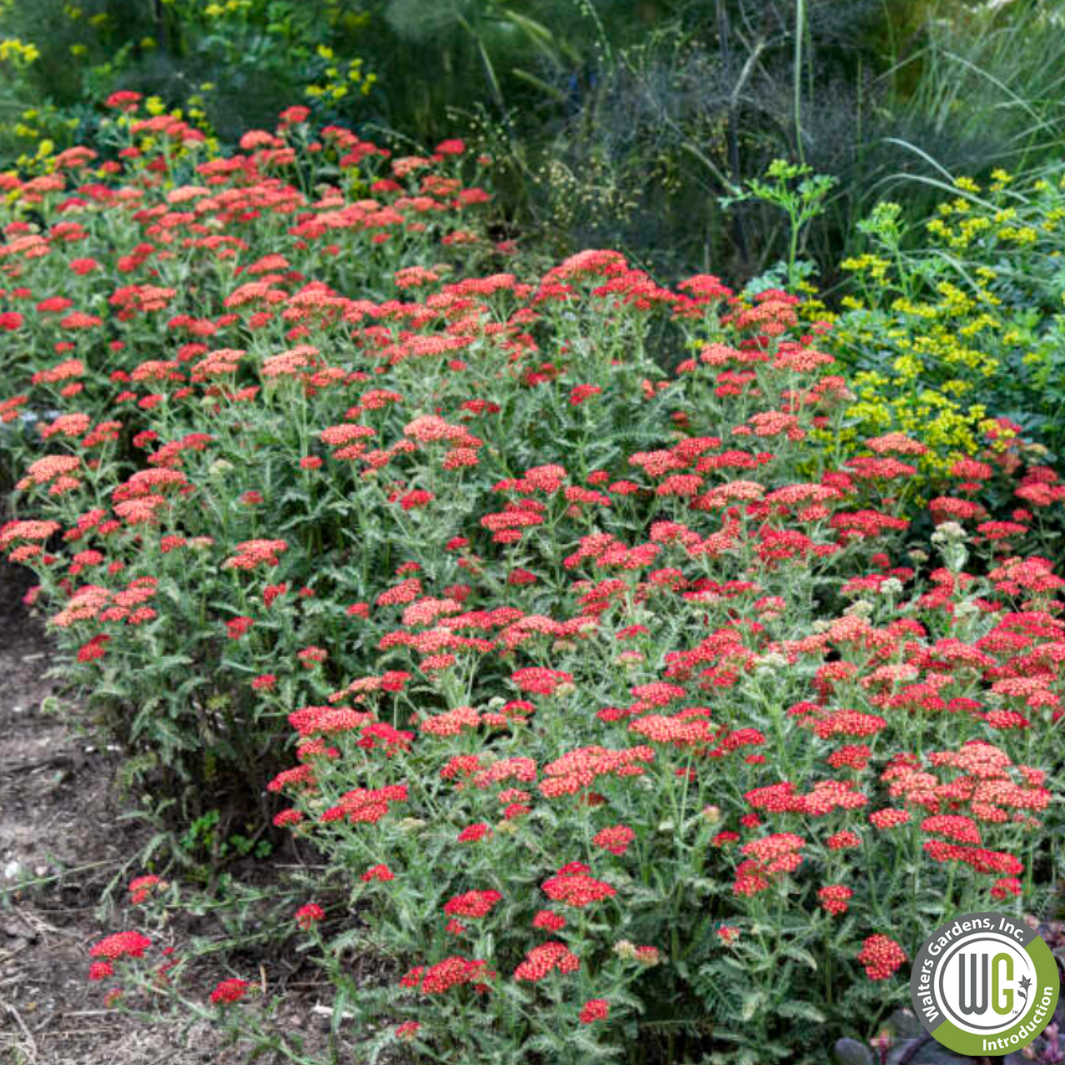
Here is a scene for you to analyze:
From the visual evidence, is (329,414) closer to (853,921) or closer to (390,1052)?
(390,1052)

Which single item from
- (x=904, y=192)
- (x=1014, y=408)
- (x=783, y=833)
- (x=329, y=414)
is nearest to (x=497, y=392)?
(x=329, y=414)

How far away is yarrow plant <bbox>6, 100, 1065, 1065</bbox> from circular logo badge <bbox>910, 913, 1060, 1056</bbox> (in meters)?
0.06

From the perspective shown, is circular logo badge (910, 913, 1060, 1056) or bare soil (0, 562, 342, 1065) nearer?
circular logo badge (910, 913, 1060, 1056)

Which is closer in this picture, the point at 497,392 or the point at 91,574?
the point at 91,574

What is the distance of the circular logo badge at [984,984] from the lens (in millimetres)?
2486

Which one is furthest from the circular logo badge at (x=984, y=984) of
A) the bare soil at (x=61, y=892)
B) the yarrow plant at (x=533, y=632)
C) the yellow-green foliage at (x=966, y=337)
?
the yellow-green foliage at (x=966, y=337)

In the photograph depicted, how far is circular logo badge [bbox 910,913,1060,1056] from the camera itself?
8.16ft

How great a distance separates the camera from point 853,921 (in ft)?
8.80

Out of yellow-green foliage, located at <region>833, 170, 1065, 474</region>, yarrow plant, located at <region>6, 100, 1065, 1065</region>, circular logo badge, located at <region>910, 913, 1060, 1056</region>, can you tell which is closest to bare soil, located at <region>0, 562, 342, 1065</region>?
yarrow plant, located at <region>6, 100, 1065, 1065</region>

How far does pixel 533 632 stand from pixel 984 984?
119 centimetres

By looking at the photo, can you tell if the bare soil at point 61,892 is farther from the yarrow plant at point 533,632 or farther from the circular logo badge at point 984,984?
the circular logo badge at point 984,984

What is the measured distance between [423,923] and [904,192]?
4141mm

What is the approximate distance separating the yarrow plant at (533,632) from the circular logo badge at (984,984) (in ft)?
0.19

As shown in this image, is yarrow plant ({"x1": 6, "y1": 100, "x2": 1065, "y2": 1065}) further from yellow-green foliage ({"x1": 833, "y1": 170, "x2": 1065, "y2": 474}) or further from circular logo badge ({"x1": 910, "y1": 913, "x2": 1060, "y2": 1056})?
yellow-green foliage ({"x1": 833, "y1": 170, "x2": 1065, "y2": 474})
